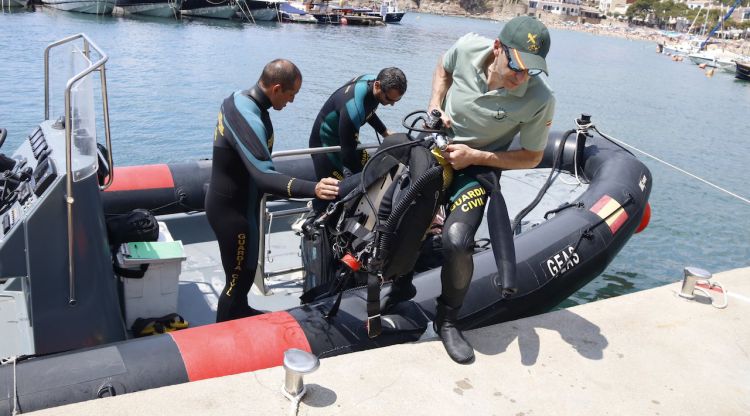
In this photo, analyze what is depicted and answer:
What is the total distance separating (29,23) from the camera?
24297 millimetres

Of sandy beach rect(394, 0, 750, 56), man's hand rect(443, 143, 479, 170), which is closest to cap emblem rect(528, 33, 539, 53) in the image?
man's hand rect(443, 143, 479, 170)

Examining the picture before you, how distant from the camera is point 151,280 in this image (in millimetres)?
3230

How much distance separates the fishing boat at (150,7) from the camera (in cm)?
3300

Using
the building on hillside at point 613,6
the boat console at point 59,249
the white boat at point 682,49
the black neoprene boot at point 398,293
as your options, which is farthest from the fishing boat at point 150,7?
the building on hillside at point 613,6

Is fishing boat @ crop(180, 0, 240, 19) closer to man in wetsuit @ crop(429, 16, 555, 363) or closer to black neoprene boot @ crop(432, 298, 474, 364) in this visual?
Answer: man in wetsuit @ crop(429, 16, 555, 363)

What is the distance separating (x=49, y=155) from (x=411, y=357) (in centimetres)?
176

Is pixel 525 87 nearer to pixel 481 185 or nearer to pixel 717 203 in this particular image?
pixel 481 185

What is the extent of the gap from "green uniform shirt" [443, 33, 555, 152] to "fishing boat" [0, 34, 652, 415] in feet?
0.69

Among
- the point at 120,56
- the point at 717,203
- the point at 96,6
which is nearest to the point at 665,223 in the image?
the point at 717,203

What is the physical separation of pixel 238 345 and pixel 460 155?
1205 mm

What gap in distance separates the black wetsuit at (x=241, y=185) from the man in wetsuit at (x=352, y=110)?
1.01 metres

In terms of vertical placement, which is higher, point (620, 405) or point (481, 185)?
point (481, 185)

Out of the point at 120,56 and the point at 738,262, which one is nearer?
the point at 738,262

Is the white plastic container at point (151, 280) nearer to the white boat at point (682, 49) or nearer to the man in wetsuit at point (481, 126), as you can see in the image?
the man in wetsuit at point (481, 126)
